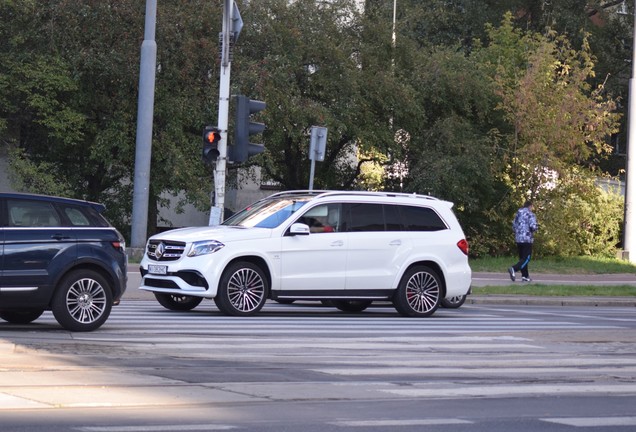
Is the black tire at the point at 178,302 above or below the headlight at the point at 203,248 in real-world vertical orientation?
below

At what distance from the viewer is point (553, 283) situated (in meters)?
31.1

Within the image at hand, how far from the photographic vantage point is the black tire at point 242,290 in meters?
17.8

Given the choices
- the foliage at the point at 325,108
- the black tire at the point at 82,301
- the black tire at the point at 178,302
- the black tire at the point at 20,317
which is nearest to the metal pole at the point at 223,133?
the black tire at the point at 178,302

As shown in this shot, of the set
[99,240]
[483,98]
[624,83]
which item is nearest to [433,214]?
[99,240]

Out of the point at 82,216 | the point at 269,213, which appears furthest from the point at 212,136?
the point at 82,216

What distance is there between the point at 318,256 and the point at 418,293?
2.08 m

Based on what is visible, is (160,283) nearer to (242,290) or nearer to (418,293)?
(242,290)

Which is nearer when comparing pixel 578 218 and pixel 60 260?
pixel 60 260


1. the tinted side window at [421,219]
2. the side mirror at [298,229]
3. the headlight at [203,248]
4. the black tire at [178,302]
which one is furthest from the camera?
the tinted side window at [421,219]

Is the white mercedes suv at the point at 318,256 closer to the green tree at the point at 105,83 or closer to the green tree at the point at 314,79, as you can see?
the green tree at the point at 105,83

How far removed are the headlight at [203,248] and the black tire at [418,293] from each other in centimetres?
327

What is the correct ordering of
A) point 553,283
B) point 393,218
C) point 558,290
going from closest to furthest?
point 393,218 → point 558,290 → point 553,283

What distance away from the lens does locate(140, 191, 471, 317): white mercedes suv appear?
17750 millimetres

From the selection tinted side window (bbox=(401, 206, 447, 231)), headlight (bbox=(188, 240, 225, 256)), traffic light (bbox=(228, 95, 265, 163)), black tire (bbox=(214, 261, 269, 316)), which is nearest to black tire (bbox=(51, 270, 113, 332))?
headlight (bbox=(188, 240, 225, 256))
